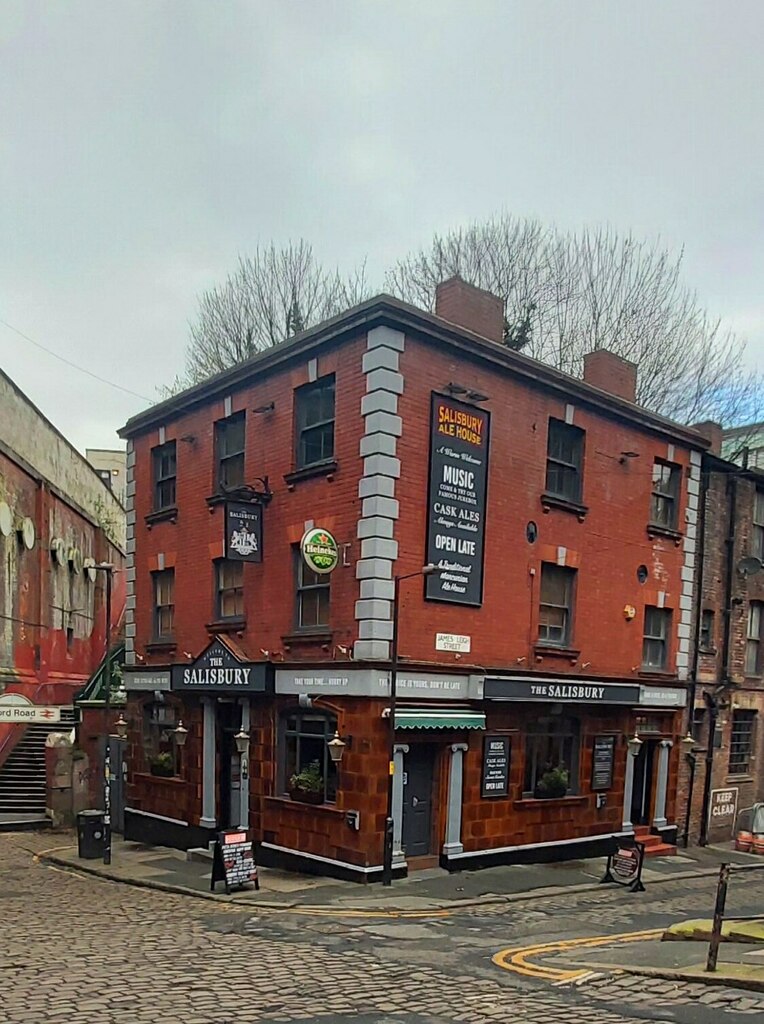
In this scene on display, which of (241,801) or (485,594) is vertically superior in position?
(485,594)

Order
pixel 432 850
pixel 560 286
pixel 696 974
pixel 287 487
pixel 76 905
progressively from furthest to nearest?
1. pixel 560 286
2. pixel 287 487
3. pixel 432 850
4. pixel 76 905
5. pixel 696 974

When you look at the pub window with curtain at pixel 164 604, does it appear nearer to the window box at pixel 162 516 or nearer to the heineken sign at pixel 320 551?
the window box at pixel 162 516

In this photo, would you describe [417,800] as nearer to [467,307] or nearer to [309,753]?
[309,753]

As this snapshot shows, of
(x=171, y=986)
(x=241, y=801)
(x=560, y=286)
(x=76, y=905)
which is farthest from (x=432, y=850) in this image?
(x=560, y=286)

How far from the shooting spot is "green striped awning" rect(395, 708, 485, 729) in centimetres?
1653

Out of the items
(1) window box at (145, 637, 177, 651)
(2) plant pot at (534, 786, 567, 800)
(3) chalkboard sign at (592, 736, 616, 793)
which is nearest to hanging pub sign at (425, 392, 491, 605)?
(2) plant pot at (534, 786, 567, 800)

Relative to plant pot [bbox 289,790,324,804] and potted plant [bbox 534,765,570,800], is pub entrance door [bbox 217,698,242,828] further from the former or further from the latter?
potted plant [bbox 534,765,570,800]

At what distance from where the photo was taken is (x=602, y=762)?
21016mm

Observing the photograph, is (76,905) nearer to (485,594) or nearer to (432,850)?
(432,850)

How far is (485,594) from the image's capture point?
60.8ft

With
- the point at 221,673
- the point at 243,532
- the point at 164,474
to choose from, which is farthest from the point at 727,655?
the point at 164,474

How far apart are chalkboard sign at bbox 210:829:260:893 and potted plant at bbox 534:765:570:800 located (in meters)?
6.61

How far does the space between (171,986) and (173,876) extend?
936cm

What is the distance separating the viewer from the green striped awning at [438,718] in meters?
16.5
